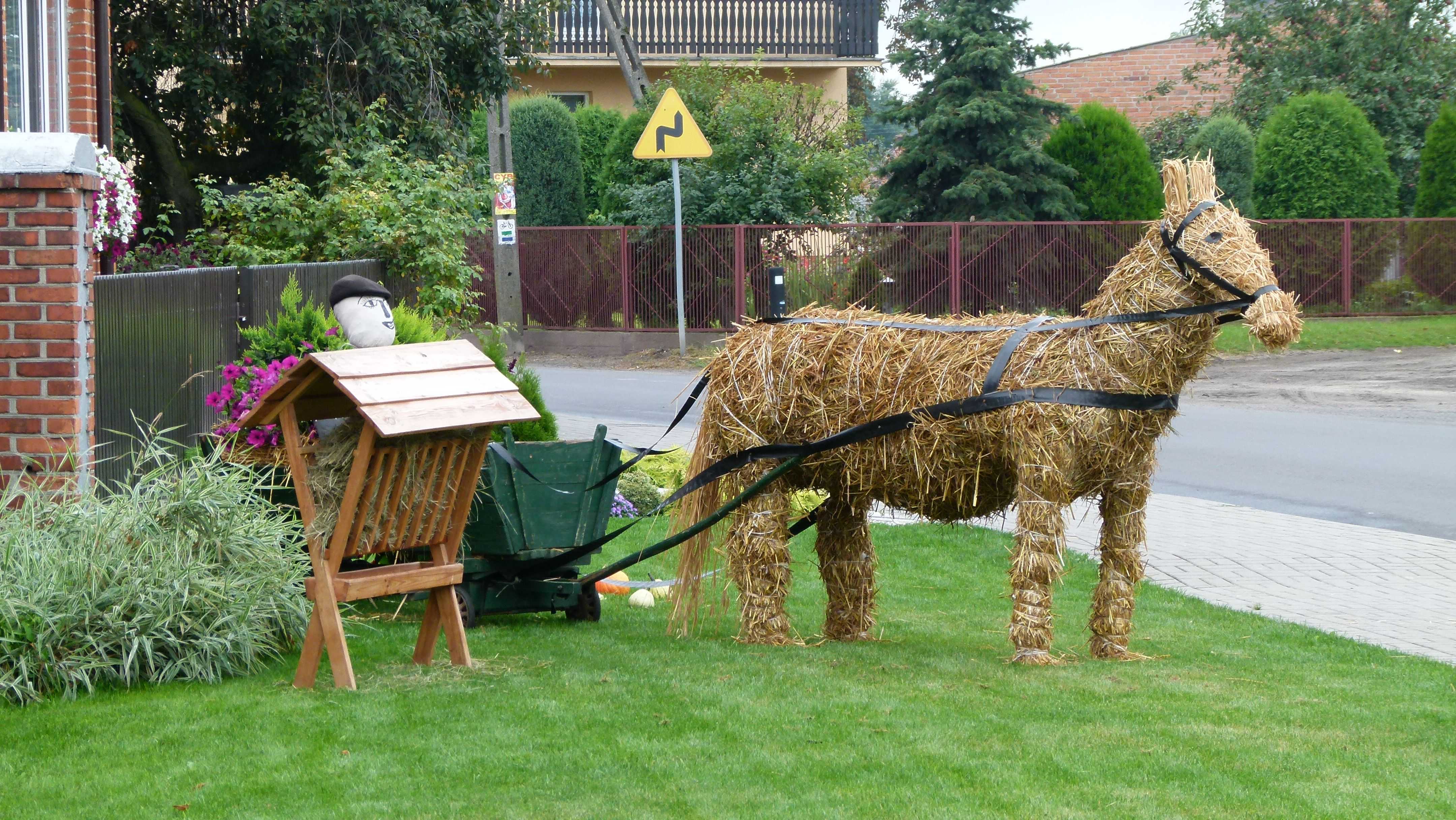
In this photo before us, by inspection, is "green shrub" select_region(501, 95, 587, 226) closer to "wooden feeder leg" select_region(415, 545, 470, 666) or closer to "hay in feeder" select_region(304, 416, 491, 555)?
"wooden feeder leg" select_region(415, 545, 470, 666)

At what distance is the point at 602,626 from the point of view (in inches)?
299

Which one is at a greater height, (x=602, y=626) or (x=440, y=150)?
(x=440, y=150)

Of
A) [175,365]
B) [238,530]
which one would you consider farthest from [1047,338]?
[175,365]

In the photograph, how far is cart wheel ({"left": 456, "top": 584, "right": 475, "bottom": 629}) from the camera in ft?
24.1

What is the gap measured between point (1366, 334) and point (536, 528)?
19.8m

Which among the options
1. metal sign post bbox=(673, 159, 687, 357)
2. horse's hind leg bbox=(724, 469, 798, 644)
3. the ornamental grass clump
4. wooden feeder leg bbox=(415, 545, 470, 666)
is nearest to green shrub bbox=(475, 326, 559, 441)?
horse's hind leg bbox=(724, 469, 798, 644)

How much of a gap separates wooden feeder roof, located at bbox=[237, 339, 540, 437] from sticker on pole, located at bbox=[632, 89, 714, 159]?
15.8 m

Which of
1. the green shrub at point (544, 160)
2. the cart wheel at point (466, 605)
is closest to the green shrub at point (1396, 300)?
the green shrub at point (544, 160)

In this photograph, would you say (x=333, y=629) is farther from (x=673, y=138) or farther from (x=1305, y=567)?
(x=673, y=138)

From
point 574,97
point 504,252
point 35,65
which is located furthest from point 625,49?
point 35,65

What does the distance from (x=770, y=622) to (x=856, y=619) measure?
1.75 feet

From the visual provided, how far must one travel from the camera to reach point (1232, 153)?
29.1m

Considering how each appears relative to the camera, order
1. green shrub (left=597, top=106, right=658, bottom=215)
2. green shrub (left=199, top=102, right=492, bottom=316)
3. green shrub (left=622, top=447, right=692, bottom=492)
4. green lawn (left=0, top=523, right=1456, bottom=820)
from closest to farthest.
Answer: green lawn (left=0, top=523, right=1456, bottom=820)
green shrub (left=622, top=447, right=692, bottom=492)
green shrub (left=199, top=102, right=492, bottom=316)
green shrub (left=597, top=106, right=658, bottom=215)

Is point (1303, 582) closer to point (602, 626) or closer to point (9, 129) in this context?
point (602, 626)
